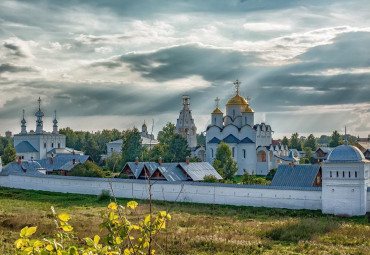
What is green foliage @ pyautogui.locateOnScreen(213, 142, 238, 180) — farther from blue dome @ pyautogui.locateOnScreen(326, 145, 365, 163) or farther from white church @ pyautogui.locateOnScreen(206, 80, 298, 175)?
blue dome @ pyautogui.locateOnScreen(326, 145, 365, 163)

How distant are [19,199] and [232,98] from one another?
1025 inches

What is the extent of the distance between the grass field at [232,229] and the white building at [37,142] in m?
33.6

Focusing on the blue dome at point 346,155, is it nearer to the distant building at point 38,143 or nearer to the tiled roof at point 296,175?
the tiled roof at point 296,175

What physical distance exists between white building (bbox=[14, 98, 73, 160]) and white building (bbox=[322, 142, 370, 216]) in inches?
1727

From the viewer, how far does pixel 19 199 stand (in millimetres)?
29875

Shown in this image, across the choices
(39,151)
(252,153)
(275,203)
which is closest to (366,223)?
(275,203)

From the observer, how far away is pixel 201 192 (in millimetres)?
26672

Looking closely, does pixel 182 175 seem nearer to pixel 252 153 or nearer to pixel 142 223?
pixel 252 153

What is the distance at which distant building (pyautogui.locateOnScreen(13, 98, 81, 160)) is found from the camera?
5906 centimetres

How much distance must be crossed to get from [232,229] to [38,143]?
1816 inches

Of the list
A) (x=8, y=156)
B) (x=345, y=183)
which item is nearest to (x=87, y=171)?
(x=8, y=156)

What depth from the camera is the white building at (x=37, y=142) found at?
5901 cm

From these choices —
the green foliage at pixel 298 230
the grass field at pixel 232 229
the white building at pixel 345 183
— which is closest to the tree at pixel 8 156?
the grass field at pixel 232 229

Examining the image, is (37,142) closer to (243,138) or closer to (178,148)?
(178,148)
